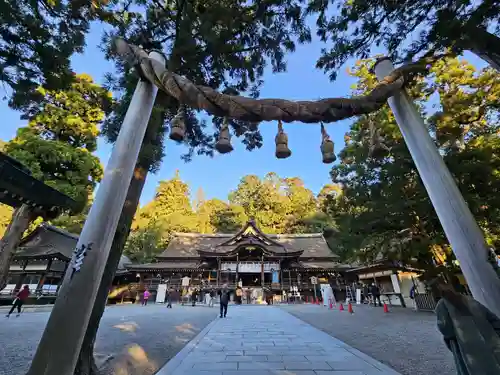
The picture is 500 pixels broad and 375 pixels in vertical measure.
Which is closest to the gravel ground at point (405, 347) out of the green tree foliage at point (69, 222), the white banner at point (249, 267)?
the white banner at point (249, 267)

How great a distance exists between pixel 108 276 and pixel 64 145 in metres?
11.0

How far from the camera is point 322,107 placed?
2408 millimetres

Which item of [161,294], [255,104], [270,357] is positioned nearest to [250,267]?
[161,294]

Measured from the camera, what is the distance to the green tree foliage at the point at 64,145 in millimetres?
10766

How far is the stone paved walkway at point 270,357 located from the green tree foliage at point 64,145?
9551 mm

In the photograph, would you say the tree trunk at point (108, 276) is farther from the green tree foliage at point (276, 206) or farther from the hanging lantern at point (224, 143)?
the green tree foliage at point (276, 206)

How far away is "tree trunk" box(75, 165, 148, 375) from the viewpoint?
298cm

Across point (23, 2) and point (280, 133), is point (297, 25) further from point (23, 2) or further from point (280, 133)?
point (23, 2)

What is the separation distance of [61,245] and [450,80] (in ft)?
80.3

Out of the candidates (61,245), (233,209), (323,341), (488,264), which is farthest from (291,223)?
(488,264)

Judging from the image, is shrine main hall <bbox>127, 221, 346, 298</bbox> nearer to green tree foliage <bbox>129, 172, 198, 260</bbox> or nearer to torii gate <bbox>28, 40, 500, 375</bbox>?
green tree foliage <bbox>129, 172, 198, 260</bbox>

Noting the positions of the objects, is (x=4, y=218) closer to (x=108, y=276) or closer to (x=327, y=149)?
(x=108, y=276)

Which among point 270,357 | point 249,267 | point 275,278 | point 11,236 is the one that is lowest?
point 270,357

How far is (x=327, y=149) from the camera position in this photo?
302cm
